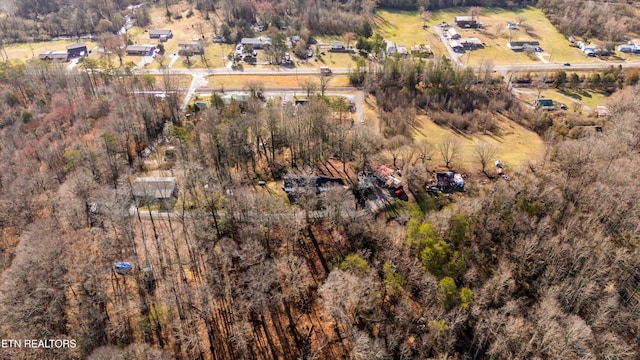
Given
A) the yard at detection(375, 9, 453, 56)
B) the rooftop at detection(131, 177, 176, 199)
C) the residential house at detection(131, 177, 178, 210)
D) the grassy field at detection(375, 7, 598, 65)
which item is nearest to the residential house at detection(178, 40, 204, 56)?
the yard at detection(375, 9, 453, 56)

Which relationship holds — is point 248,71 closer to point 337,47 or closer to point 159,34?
point 337,47

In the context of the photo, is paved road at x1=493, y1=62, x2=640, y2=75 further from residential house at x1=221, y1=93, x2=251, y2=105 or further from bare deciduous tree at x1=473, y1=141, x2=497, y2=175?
residential house at x1=221, y1=93, x2=251, y2=105

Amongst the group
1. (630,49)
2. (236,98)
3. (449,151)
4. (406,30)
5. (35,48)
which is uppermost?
(406,30)

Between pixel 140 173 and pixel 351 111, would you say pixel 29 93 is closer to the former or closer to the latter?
pixel 140 173

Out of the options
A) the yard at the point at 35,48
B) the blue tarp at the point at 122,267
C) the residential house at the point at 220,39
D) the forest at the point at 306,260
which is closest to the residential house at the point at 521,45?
the forest at the point at 306,260

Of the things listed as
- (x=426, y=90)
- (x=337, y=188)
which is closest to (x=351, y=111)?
(x=426, y=90)

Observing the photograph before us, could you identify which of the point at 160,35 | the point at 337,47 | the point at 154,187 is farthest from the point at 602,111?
the point at 160,35
